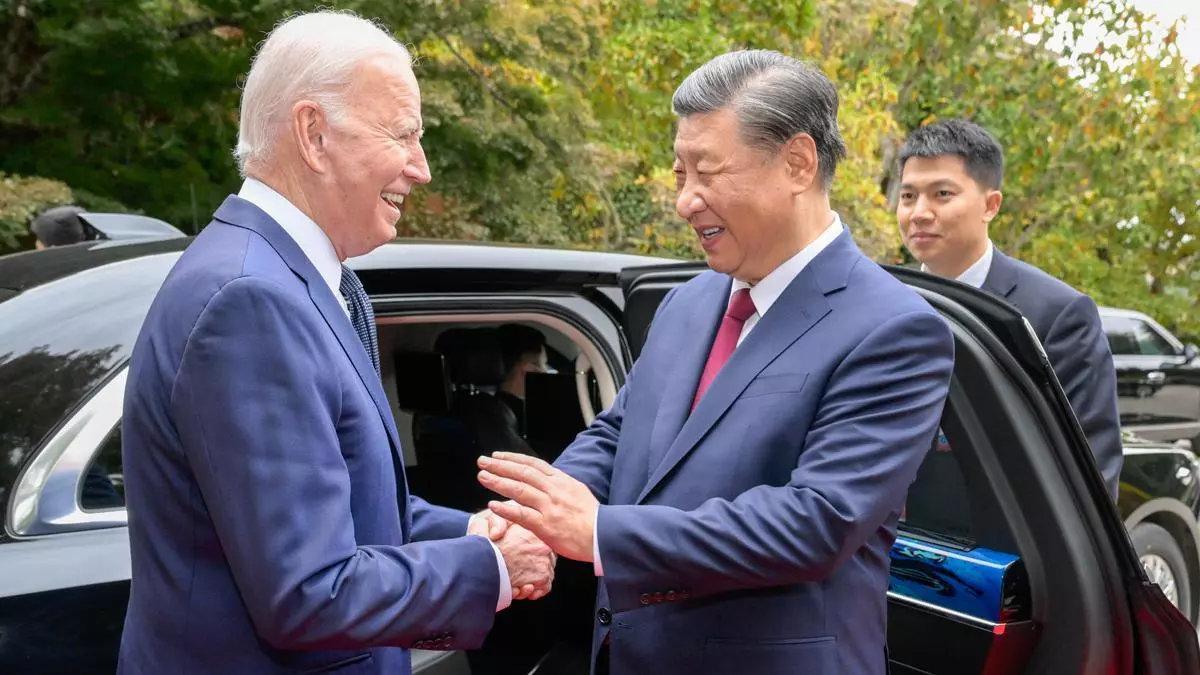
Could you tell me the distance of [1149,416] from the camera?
39.7 ft

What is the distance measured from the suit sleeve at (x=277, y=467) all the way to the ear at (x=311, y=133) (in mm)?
274

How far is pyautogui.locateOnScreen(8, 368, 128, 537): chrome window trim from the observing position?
80.4 inches

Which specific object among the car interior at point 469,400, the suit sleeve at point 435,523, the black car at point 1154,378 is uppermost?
the suit sleeve at point 435,523

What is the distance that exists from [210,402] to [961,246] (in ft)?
8.86

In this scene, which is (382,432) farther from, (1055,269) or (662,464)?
(1055,269)

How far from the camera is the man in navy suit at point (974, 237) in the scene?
315cm

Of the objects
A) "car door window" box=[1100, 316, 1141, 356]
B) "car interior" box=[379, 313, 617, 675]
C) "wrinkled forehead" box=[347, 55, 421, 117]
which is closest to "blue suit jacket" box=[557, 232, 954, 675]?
"wrinkled forehead" box=[347, 55, 421, 117]

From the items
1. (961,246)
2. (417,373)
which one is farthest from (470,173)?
(961,246)

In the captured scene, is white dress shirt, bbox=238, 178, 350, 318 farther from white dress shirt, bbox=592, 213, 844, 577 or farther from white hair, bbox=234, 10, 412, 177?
white dress shirt, bbox=592, 213, 844, 577

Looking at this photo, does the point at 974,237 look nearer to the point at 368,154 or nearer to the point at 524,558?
the point at 524,558

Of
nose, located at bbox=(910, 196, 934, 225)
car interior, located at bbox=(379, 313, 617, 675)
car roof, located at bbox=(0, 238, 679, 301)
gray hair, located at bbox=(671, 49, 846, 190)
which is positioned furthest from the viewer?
car interior, located at bbox=(379, 313, 617, 675)

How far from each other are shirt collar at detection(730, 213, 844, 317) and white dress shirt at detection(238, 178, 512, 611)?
0.71 m

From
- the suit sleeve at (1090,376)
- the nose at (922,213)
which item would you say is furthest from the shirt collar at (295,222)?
the nose at (922,213)

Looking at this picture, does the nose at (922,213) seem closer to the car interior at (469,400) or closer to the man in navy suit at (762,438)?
the car interior at (469,400)
